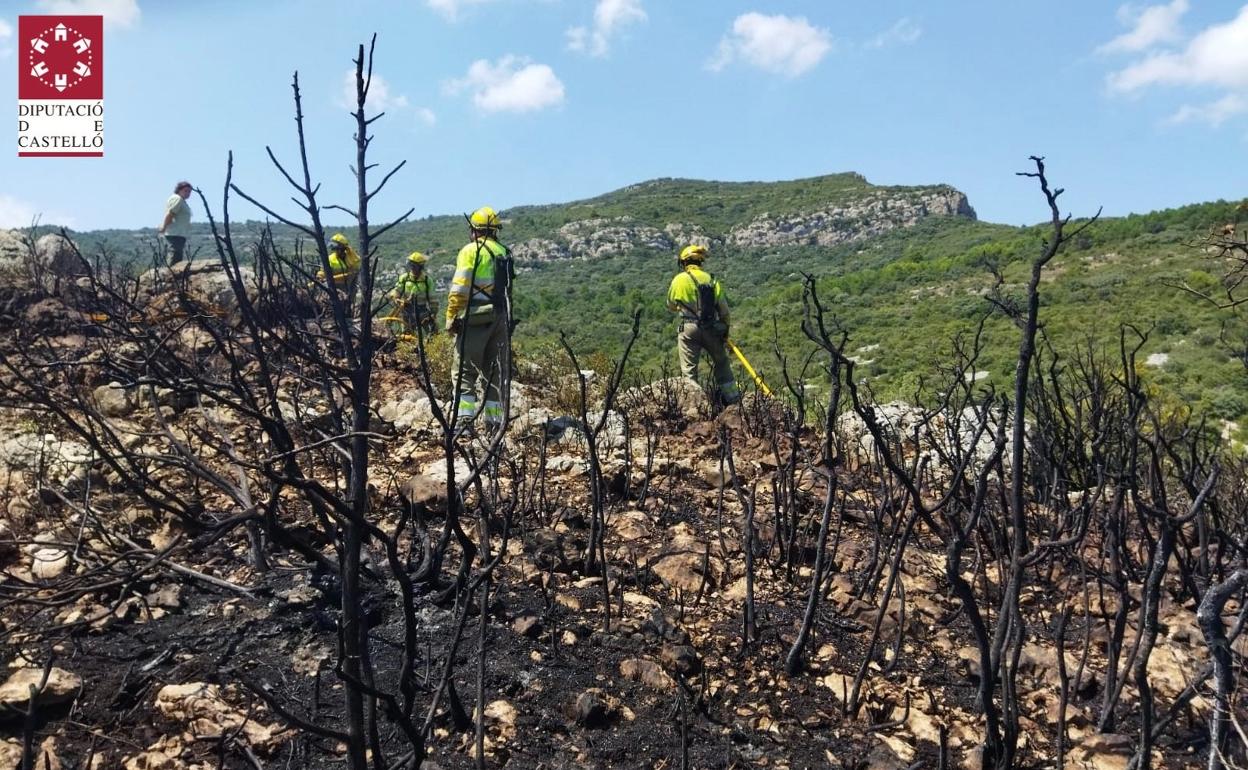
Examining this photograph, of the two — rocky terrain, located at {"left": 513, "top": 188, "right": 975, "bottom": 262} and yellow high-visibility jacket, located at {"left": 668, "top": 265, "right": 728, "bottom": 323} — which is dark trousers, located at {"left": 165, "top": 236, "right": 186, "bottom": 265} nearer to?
yellow high-visibility jacket, located at {"left": 668, "top": 265, "right": 728, "bottom": 323}

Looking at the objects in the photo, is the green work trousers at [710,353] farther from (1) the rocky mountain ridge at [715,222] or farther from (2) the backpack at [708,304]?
(1) the rocky mountain ridge at [715,222]

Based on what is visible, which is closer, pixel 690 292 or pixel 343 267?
pixel 343 267

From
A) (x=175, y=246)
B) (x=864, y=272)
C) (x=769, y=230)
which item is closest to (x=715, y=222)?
(x=769, y=230)

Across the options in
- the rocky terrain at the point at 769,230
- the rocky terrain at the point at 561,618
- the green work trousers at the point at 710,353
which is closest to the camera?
the rocky terrain at the point at 561,618

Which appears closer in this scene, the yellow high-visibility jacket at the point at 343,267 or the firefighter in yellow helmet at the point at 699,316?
the yellow high-visibility jacket at the point at 343,267

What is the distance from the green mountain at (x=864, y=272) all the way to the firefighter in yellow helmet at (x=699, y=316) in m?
0.55

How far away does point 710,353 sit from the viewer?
7.26m

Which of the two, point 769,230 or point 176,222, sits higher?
point 769,230

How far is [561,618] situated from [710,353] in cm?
461

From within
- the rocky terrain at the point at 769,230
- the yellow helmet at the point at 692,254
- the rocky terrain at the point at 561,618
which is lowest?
the rocky terrain at the point at 561,618

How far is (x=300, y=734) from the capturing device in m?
2.00

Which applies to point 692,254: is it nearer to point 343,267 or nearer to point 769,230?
point 343,267

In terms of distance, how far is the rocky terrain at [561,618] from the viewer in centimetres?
167

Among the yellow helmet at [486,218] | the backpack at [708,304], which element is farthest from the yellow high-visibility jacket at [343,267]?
the backpack at [708,304]
